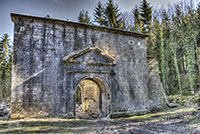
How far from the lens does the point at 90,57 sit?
886 cm

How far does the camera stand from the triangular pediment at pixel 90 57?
833 centimetres

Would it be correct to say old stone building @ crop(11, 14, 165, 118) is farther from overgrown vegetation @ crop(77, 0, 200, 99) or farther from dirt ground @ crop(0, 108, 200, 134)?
overgrown vegetation @ crop(77, 0, 200, 99)

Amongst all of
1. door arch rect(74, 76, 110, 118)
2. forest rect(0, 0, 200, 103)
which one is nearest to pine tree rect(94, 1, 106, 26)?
forest rect(0, 0, 200, 103)

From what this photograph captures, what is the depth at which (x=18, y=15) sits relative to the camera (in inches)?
307

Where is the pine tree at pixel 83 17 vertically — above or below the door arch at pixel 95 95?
above

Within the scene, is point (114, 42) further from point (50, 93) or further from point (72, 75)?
point (50, 93)

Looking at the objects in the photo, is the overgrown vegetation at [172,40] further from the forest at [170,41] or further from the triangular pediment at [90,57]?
the triangular pediment at [90,57]

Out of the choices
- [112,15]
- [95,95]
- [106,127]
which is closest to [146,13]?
[112,15]

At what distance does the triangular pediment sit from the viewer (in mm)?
8328

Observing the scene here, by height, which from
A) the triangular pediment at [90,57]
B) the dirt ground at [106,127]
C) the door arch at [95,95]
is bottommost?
the dirt ground at [106,127]

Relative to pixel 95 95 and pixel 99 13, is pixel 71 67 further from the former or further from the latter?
pixel 99 13

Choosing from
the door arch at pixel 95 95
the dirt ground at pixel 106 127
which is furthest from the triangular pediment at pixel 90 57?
the dirt ground at pixel 106 127

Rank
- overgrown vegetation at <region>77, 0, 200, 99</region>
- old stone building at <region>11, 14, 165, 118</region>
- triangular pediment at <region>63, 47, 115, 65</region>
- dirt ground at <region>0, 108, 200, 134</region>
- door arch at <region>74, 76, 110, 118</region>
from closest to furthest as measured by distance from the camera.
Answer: dirt ground at <region>0, 108, 200, 134</region> → old stone building at <region>11, 14, 165, 118</region> → triangular pediment at <region>63, 47, 115, 65</region> → door arch at <region>74, 76, 110, 118</region> → overgrown vegetation at <region>77, 0, 200, 99</region>

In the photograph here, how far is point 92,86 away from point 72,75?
407cm
